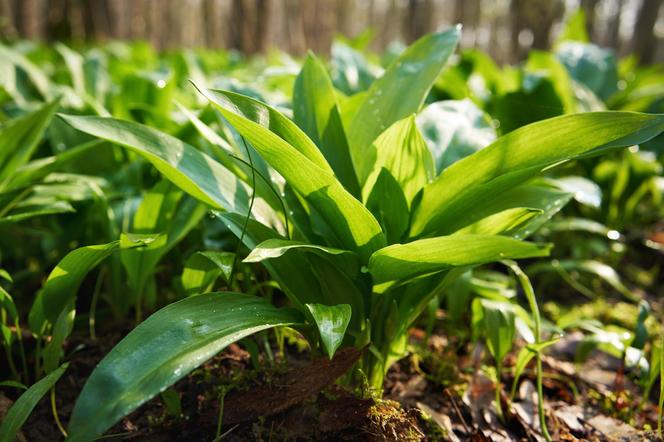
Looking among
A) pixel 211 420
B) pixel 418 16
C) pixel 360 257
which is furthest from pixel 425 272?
pixel 418 16

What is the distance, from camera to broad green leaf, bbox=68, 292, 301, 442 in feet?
3.03

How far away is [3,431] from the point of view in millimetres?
1119

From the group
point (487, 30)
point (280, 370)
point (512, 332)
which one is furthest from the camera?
point (487, 30)

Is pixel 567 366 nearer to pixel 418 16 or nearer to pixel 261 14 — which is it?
pixel 261 14

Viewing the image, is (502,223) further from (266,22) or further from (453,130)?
(266,22)

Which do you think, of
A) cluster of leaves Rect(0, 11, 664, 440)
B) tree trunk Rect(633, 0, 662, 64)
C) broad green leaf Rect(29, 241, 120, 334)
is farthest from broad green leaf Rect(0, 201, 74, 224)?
tree trunk Rect(633, 0, 662, 64)

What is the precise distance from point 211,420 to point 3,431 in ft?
1.38

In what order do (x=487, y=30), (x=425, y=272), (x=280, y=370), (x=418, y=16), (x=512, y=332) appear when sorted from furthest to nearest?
(x=487, y=30) < (x=418, y=16) < (x=512, y=332) < (x=280, y=370) < (x=425, y=272)

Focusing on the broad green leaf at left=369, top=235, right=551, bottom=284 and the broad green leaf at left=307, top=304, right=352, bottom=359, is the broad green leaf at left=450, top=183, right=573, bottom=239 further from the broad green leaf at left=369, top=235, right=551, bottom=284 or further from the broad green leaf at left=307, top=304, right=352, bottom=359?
the broad green leaf at left=307, top=304, right=352, bottom=359

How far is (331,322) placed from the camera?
1146mm

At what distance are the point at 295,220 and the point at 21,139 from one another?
1.02 meters

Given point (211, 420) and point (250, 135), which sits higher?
point (250, 135)

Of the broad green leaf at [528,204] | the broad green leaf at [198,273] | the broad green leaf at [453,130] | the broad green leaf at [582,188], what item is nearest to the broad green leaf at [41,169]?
the broad green leaf at [198,273]

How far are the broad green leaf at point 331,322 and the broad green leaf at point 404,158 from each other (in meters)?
0.36
